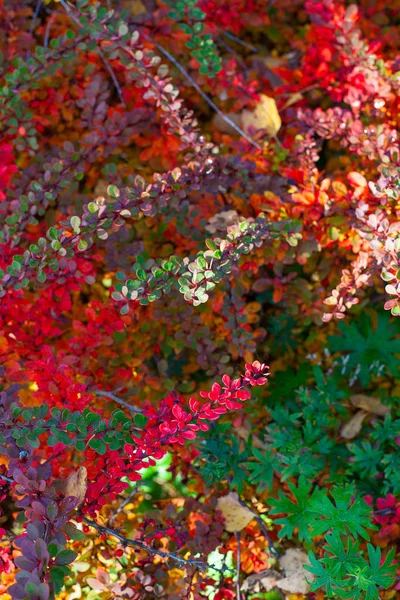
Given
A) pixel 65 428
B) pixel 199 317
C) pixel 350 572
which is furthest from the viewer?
pixel 199 317

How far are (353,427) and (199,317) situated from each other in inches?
27.6

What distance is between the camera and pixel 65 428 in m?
1.39

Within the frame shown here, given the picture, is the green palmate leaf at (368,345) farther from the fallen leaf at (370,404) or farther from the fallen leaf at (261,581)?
the fallen leaf at (261,581)

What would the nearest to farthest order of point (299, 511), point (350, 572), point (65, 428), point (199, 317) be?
point (65, 428) → point (350, 572) → point (299, 511) → point (199, 317)

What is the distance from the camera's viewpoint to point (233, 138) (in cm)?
252

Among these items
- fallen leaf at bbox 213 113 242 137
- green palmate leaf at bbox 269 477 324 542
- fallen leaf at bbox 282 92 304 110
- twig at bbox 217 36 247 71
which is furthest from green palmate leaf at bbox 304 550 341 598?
twig at bbox 217 36 247 71

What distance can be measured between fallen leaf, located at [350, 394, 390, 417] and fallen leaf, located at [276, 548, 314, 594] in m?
0.56

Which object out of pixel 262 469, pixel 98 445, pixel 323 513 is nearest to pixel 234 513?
pixel 262 469

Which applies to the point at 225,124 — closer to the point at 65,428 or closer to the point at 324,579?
the point at 65,428

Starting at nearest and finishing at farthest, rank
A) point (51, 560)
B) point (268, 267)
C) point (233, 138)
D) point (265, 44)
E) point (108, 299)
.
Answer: point (51, 560), point (108, 299), point (268, 267), point (233, 138), point (265, 44)

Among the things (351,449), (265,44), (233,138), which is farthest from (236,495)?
(265,44)

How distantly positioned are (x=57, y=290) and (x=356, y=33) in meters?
1.46

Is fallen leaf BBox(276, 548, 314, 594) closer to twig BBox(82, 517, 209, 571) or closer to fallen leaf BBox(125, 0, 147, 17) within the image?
twig BBox(82, 517, 209, 571)

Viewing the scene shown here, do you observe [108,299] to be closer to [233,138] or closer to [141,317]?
[141,317]
